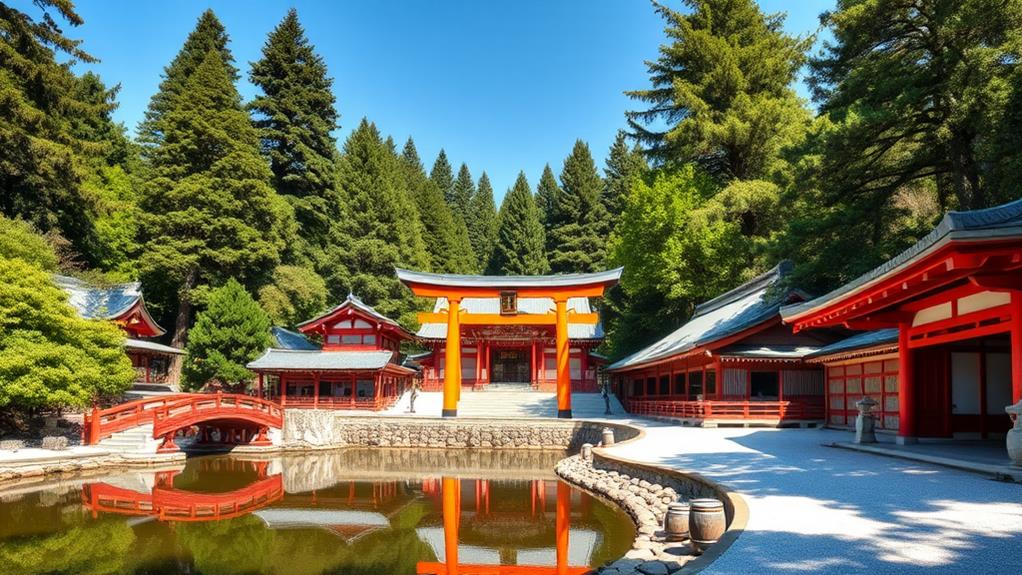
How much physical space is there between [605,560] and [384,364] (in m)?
21.1

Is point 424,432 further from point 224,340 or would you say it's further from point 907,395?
point 907,395

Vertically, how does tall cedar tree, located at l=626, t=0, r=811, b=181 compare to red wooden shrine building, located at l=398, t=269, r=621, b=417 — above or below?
above

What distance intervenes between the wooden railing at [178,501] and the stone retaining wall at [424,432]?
7899mm

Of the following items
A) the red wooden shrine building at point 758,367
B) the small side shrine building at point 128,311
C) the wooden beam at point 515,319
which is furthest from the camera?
the small side shrine building at point 128,311

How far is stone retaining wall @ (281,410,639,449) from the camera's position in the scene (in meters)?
22.9

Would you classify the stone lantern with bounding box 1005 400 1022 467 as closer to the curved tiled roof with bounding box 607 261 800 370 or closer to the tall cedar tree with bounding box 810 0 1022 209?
the tall cedar tree with bounding box 810 0 1022 209

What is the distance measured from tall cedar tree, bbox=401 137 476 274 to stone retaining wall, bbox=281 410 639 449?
2551 centimetres

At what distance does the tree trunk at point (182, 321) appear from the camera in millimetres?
30312

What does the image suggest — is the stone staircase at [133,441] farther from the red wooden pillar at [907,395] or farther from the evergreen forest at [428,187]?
the red wooden pillar at [907,395]

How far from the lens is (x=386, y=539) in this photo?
10297 millimetres

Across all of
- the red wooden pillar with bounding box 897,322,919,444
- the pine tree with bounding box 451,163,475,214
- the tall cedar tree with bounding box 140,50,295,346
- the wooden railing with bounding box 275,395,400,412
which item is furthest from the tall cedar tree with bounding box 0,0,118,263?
the pine tree with bounding box 451,163,475,214

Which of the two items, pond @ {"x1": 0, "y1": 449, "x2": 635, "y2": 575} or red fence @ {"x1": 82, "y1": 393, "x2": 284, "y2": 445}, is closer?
pond @ {"x1": 0, "y1": 449, "x2": 635, "y2": 575}

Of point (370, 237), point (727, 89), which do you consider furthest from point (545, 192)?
point (727, 89)

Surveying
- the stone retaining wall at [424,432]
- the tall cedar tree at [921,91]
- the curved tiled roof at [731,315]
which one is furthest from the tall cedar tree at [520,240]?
the tall cedar tree at [921,91]
